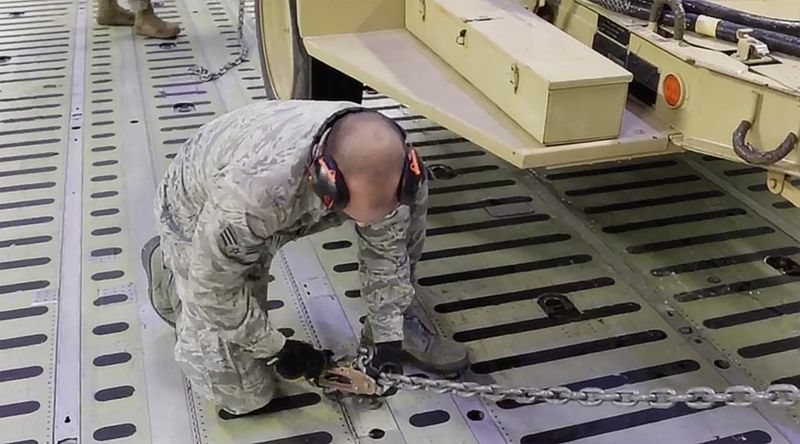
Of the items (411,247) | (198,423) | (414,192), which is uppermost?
(414,192)

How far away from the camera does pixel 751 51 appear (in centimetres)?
199

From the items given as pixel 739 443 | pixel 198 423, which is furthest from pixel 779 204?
pixel 198 423

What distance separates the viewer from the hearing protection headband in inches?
66.8

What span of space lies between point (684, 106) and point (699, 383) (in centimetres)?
71

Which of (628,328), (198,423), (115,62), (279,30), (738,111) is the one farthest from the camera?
(115,62)

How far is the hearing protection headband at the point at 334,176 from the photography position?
5.57 ft

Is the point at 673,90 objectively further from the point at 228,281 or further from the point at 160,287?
the point at 160,287

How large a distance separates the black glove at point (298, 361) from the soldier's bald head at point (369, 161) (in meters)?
0.50

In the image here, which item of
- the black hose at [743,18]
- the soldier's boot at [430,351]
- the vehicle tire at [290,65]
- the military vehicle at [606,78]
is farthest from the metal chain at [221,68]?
the black hose at [743,18]

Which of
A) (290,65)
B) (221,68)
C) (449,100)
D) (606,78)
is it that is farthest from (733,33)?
(221,68)

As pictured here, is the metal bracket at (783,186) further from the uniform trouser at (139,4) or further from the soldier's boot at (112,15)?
the soldier's boot at (112,15)

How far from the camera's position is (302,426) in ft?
7.23

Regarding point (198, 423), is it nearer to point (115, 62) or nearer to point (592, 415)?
point (592, 415)

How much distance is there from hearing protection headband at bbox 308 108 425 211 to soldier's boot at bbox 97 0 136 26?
3.49 meters
